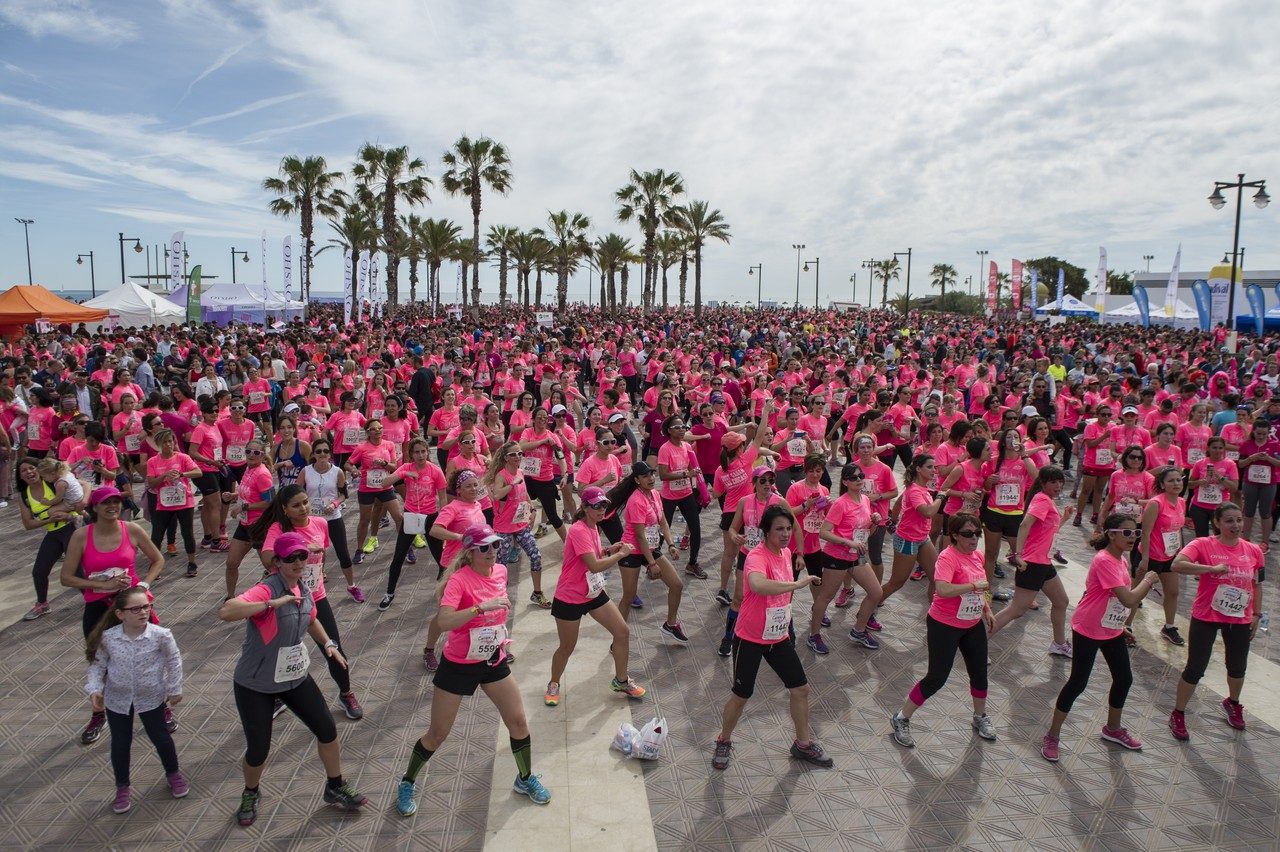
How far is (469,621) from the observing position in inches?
172

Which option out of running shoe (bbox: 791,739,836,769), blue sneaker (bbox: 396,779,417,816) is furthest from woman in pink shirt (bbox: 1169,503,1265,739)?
blue sneaker (bbox: 396,779,417,816)

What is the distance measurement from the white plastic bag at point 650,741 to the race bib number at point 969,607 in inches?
88.0

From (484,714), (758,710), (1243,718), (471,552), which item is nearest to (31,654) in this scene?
(484,714)

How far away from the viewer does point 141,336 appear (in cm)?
2252

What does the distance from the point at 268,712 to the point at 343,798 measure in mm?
750

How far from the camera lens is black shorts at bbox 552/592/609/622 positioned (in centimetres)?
557

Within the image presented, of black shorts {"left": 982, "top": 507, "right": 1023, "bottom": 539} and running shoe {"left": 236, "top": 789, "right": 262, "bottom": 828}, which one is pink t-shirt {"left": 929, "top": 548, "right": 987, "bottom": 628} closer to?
black shorts {"left": 982, "top": 507, "right": 1023, "bottom": 539}

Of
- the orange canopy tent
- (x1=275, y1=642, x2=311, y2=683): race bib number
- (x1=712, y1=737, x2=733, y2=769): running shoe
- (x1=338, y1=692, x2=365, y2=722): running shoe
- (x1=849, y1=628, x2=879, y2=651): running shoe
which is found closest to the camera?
(x1=275, y1=642, x2=311, y2=683): race bib number

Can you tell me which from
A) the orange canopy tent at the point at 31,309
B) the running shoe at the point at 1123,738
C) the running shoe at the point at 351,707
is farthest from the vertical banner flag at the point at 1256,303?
the orange canopy tent at the point at 31,309

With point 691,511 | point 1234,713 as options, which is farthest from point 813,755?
point 691,511

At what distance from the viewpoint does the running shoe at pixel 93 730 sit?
5320 mm

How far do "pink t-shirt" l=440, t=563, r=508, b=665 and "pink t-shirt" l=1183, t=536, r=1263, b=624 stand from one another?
5114 mm

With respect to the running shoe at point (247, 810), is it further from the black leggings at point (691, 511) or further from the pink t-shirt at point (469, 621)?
the black leggings at point (691, 511)

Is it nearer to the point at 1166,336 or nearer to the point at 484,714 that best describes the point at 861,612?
the point at 484,714
